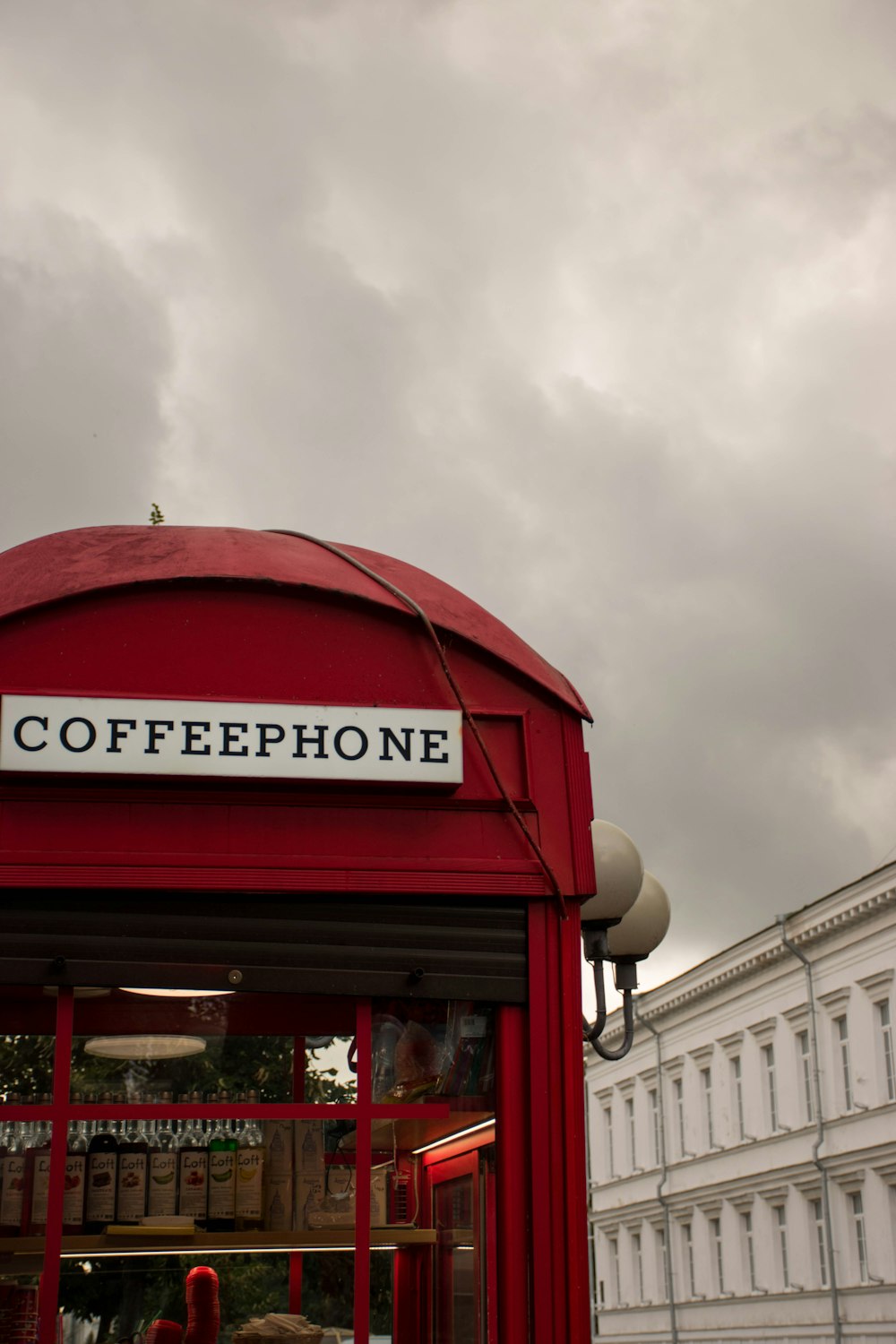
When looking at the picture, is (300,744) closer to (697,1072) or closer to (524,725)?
(524,725)

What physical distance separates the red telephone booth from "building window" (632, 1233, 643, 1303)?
5196cm

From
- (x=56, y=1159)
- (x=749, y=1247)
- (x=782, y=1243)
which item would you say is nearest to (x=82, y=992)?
(x=56, y=1159)

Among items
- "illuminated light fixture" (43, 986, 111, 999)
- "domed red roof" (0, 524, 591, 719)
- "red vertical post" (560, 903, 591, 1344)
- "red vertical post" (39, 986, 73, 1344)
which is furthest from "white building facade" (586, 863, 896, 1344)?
"red vertical post" (39, 986, 73, 1344)

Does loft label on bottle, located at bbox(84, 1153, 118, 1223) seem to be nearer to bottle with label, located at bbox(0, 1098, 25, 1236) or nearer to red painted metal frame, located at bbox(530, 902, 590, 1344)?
bottle with label, located at bbox(0, 1098, 25, 1236)

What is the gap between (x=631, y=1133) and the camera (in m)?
57.1

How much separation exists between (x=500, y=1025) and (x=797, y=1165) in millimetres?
38141

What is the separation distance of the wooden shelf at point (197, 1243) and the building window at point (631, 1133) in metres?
51.7

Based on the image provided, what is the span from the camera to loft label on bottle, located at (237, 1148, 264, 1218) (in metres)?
6.97

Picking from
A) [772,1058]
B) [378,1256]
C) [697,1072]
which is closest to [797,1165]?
[772,1058]

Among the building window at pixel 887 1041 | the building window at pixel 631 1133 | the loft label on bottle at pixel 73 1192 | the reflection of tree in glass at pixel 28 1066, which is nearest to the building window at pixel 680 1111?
the building window at pixel 631 1133

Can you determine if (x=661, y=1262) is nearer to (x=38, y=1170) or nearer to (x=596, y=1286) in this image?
(x=596, y=1286)

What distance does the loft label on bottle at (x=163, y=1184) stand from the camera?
7012mm

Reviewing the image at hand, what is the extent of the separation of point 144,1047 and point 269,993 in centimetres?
60

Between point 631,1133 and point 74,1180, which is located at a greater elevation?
point 631,1133
